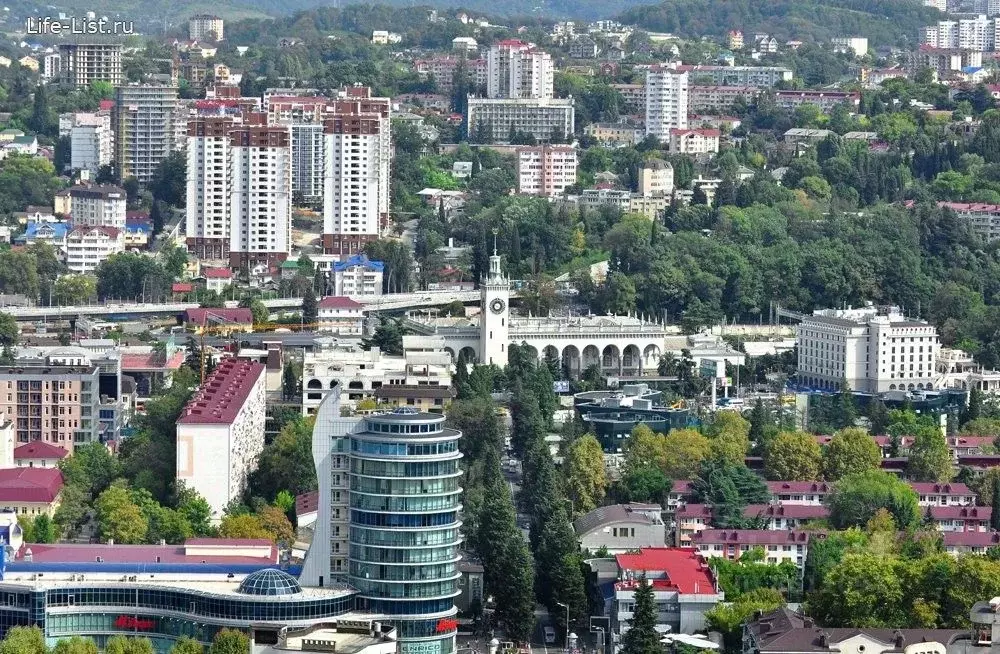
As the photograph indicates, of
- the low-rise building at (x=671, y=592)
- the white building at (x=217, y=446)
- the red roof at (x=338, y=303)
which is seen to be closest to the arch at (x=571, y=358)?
the red roof at (x=338, y=303)

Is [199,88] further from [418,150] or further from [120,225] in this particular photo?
[120,225]

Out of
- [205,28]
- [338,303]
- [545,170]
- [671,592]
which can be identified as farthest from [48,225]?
[205,28]

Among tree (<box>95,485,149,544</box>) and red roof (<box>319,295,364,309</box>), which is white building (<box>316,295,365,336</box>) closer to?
red roof (<box>319,295,364,309</box>)

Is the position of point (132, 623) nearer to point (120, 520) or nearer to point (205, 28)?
point (120, 520)

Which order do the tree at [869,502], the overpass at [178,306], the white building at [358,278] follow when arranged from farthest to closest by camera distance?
the white building at [358,278] < the overpass at [178,306] < the tree at [869,502]

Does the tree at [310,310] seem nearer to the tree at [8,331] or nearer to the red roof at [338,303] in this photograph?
the red roof at [338,303]
